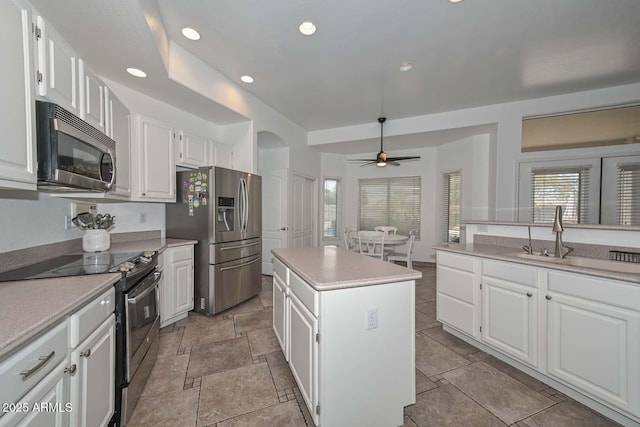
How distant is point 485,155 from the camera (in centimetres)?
465

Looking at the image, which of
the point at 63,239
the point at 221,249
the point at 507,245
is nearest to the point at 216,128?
the point at 221,249

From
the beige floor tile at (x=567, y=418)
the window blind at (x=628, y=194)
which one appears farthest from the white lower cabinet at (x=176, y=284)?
the window blind at (x=628, y=194)

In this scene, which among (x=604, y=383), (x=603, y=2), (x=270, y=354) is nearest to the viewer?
(x=604, y=383)

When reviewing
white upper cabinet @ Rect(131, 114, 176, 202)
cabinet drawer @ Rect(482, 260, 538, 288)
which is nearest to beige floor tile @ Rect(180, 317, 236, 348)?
white upper cabinet @ Rect(131, 114, 176, 202)

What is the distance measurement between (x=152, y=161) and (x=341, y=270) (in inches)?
95.5

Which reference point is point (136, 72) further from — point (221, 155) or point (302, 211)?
point (302, 211)

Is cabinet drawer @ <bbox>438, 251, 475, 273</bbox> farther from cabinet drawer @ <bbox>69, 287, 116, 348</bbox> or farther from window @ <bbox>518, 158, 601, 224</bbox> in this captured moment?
cabinet drawer @ <bbox>69, 287, 116, 348</bbox>

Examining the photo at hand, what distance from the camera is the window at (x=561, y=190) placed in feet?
11.6

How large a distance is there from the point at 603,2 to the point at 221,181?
12.5 feet

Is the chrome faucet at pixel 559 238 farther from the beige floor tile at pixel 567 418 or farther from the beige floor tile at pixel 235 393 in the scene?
the beige floor tile at pixel 235 393

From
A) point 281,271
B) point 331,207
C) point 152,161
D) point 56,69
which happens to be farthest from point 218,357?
point 331,207

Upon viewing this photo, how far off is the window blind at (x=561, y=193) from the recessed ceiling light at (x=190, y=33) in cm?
469

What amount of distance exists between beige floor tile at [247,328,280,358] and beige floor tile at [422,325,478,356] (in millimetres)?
1582

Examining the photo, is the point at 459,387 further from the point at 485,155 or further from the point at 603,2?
the point at 485,155
